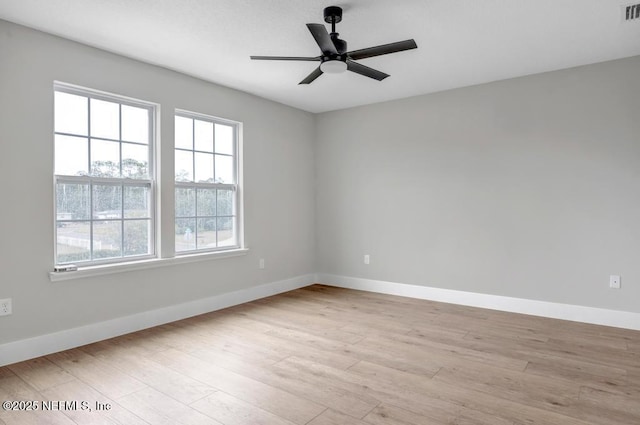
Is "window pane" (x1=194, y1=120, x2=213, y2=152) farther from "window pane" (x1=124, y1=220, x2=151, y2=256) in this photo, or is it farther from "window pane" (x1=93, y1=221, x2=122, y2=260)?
"window pane" (x1=93, y1=221, x2=122, y2=260)

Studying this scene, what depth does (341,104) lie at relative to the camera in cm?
531

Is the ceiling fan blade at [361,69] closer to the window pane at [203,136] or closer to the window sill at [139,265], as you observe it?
the window pane at [203,136]

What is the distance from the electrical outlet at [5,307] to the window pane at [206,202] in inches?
73.0

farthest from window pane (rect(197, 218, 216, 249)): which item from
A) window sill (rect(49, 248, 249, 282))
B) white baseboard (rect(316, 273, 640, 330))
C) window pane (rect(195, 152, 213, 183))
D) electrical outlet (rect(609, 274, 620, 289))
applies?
electrical outlet (rect(609, 274, 620, 289))

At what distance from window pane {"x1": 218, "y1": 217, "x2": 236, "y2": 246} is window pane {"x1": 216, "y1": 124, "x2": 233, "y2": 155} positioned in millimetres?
830

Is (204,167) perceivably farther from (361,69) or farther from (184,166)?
(361,69)

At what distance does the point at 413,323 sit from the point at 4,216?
3654 millimetres

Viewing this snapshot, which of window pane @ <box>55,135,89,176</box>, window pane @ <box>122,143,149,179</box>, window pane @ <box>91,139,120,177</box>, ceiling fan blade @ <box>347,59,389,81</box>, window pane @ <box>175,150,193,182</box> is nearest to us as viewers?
ceiling fan blade @ <box>347,59,389,81</box>

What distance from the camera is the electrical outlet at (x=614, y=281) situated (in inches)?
145

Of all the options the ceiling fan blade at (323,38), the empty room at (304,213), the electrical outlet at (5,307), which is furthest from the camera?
the electrical outlet at (5,307)

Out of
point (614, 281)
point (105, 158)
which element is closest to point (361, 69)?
point (105, 158)

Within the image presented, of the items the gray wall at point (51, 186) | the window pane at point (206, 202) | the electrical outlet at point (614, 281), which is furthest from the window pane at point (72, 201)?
the electrical outlet at point (614, 281)

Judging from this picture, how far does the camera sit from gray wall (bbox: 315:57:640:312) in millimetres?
3717

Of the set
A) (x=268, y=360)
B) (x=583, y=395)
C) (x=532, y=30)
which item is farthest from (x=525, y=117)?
(x=268, y=360)
